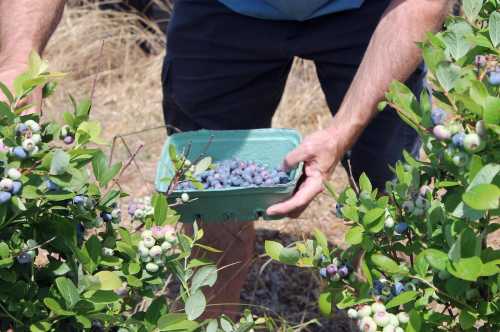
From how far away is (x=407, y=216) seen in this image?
3.21 ft

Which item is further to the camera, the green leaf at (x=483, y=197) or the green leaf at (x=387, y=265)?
the green leaf at (x=387, y=265)

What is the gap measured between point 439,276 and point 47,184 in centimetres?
47

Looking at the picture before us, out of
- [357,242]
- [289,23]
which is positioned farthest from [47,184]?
[289,23]

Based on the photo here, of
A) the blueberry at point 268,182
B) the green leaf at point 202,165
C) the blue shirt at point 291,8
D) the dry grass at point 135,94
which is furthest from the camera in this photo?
the dry grass at point 135,94

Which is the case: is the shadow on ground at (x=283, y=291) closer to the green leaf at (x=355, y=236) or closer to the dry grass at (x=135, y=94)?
the dry grass at (x=135, y=94)

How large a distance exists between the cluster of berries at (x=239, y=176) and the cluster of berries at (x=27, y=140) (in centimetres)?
66

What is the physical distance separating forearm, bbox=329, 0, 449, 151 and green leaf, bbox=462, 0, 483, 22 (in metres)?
0.51

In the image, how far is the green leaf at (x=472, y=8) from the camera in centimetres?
102

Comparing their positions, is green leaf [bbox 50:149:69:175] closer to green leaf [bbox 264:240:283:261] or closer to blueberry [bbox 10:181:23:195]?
blueberry [bbox 10:181:23:195]

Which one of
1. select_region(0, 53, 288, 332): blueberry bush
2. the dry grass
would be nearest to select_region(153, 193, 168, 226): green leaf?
select_region(0, 53, 288, 332): blueberry bush

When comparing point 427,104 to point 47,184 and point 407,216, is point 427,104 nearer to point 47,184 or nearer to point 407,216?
point 407,216

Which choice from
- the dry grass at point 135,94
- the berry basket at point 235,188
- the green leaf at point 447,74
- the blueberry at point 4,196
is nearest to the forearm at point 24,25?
the berry basket at point 235,188

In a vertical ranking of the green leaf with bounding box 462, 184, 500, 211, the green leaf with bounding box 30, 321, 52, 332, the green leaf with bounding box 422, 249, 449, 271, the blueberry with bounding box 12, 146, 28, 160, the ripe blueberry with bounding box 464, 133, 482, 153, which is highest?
the ripe blueberry with bounding box 464, 133, 482, 153

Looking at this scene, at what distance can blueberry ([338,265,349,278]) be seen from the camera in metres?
1.02
